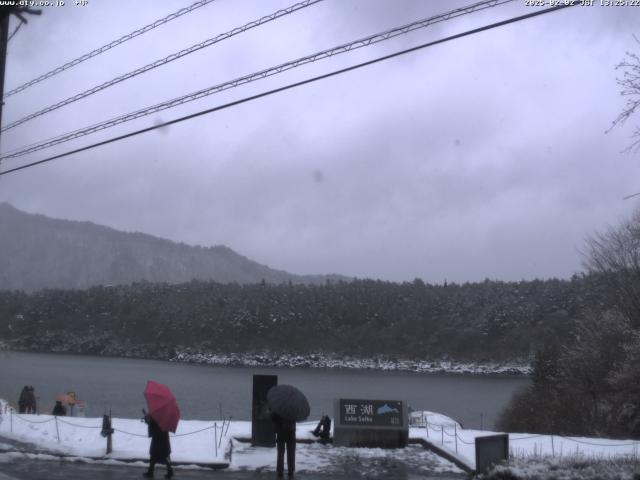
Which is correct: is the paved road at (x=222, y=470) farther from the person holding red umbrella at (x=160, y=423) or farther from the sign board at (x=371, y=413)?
the sign board at (x=371, y=413)

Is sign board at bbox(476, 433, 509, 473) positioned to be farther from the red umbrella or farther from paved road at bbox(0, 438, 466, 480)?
the red umbrella

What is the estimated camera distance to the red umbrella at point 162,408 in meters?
13.3

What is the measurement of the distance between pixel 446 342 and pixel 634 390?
107089mm

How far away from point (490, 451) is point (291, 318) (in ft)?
447

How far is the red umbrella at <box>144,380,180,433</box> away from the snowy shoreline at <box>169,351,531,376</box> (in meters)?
106

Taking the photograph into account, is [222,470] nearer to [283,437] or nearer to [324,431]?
[283,437]

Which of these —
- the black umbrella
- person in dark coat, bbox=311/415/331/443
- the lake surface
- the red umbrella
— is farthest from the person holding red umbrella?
the lake surface

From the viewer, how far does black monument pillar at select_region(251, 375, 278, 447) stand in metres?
16.8

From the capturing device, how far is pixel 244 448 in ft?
56.0

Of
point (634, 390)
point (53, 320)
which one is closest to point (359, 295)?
point (53, 320)

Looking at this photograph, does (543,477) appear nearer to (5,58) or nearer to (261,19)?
(261,19)

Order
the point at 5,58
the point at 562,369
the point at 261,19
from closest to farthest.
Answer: the point at 261,19
the point at 5,58
the point at 562,369

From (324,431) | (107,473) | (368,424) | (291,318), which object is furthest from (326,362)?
(107,473)

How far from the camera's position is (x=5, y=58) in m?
16.2
